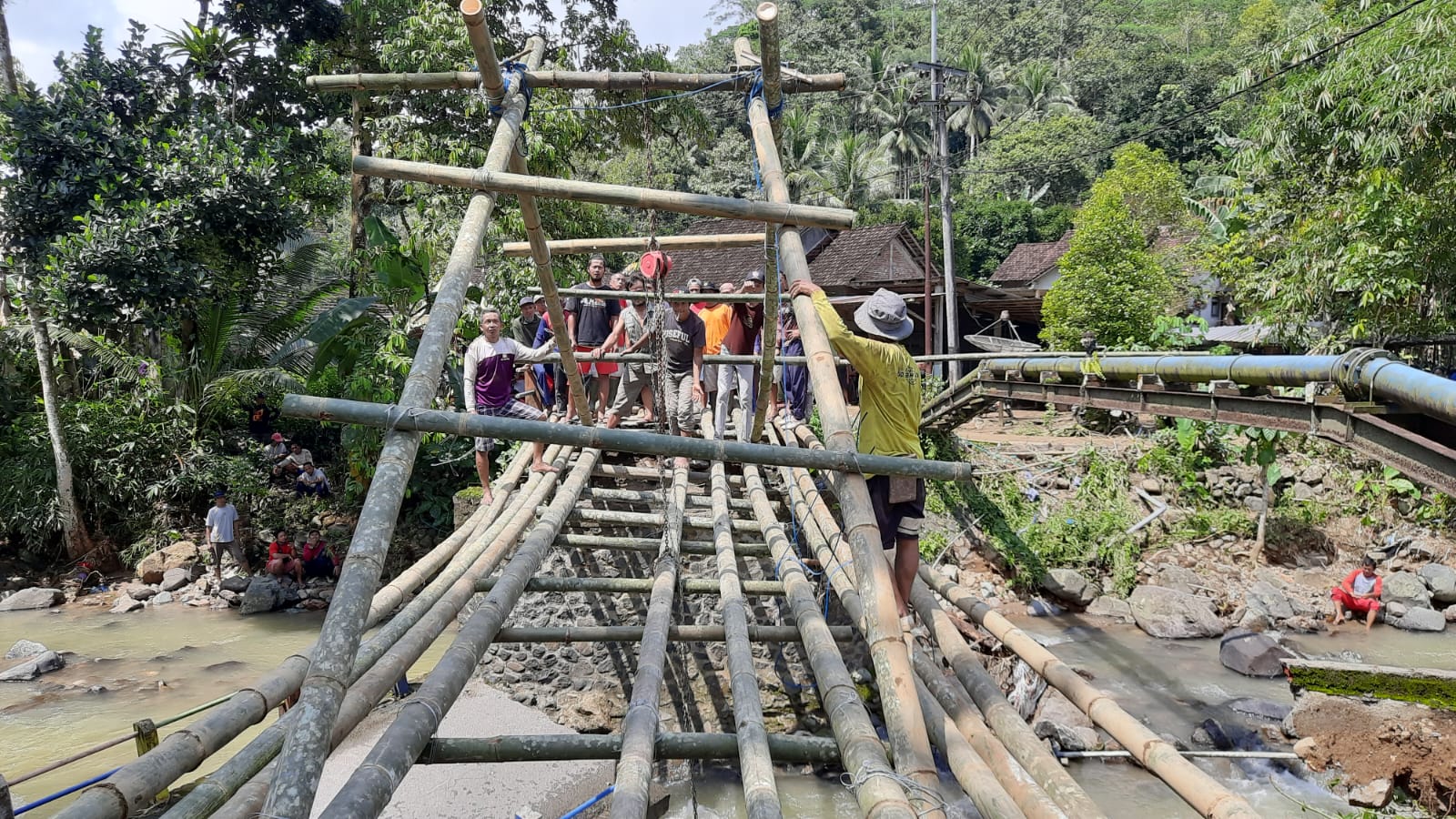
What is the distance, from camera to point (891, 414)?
358cm

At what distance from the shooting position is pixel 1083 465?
37.9ft

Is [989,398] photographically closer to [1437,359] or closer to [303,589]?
[1437,359]

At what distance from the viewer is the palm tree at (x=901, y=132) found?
94.9 ft

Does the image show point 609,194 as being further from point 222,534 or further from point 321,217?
point 321,217

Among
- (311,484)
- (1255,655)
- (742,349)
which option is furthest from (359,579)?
(311,484)

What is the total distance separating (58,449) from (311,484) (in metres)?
3.05

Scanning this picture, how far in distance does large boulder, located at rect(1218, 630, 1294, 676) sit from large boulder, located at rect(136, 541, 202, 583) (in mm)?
13229

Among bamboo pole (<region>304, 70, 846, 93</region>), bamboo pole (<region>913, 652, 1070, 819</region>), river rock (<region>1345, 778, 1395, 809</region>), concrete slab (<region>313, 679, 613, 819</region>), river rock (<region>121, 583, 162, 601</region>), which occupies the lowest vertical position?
river rock (<region>121, 583, 162, 601</region>)

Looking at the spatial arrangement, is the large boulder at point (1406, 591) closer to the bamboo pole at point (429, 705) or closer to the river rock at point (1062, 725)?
the river rock at point (1062, 725)

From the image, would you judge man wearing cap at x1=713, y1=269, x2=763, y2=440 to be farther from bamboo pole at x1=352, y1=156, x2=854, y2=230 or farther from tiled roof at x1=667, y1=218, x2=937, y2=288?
tiled roof at x1=667, y1=218, x2=937, y2=288

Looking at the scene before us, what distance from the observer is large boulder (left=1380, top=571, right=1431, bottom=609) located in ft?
30.8

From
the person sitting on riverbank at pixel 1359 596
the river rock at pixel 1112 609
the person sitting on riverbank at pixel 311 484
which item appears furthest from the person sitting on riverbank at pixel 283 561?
the person sitting on riverbank at pixel 1359 596

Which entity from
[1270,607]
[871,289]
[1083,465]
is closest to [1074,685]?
[1270,607]

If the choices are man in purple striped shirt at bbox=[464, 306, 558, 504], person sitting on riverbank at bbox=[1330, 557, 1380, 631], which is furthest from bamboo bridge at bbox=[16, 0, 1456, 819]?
person sitting on riverbank at bbox=[1330, 557, 1380, 631]
